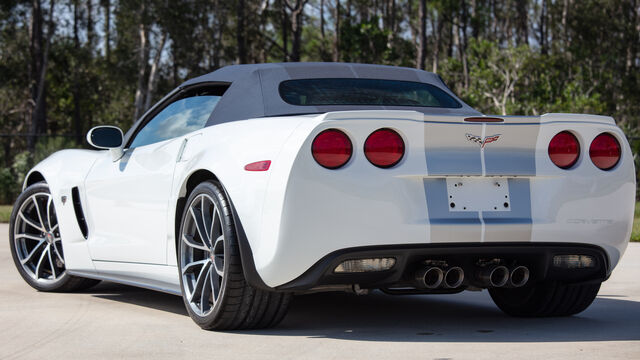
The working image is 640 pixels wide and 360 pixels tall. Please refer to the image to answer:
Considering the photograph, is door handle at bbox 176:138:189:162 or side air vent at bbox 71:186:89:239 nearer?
door handle at bbox 176:138:189:162

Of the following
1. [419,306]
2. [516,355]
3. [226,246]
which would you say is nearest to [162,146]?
[226,246]

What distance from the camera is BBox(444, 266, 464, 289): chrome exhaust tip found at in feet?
14.2

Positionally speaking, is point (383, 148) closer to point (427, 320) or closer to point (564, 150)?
point (564, 150)

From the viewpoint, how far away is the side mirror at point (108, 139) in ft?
18.7

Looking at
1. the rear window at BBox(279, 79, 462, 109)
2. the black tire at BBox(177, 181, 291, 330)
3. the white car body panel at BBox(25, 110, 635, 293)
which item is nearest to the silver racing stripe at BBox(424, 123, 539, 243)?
the white car body panel at BBox(25, 110, 635, 293)

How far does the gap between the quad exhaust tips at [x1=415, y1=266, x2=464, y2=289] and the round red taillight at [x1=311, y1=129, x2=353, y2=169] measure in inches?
26.4

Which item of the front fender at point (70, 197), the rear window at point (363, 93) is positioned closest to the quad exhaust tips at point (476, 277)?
the rear window at point (363, 93)

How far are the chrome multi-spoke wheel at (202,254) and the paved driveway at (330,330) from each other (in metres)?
0.17

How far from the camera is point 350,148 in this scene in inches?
159

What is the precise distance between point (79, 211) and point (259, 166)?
234cm

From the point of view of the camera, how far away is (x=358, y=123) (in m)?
4.05

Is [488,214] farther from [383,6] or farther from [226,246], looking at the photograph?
[383,6]

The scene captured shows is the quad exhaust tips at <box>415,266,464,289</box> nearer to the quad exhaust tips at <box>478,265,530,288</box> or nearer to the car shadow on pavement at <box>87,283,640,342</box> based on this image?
the quad exhaust tips at <box>478,265,530,288</box>

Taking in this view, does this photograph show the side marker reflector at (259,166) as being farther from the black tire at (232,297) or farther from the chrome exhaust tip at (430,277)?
the chrome exhaust tip at (430,277)
